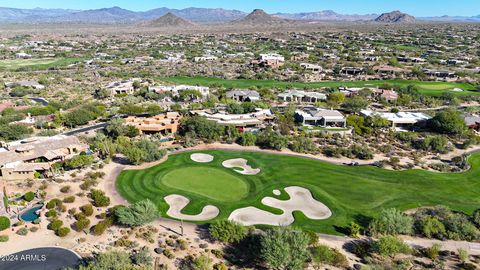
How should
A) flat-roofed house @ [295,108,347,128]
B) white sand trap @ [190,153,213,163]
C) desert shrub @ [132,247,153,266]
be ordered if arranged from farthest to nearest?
flat-roofed house @ [295,108,347,128], white sand trap @ [190,153,213,163], desert shrub @ [132,247,153,266]

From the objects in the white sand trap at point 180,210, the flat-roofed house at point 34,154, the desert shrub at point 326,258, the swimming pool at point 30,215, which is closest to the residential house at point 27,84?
the flat-roofed house at point 34,154

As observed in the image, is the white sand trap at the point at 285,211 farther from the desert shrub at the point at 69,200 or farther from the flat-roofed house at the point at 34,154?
the flat-roofed house at the point at 34,154

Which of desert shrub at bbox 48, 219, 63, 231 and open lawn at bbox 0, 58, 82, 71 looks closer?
desert shrub at bbox 48, 219, 63, 231

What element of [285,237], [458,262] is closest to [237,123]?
[285,237]

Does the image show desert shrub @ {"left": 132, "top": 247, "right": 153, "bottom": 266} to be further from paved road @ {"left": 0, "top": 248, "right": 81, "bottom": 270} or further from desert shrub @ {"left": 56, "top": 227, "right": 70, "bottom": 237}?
desert shrub @ {"left": 56, "top": 227, "right": 70, "bottom": 237}

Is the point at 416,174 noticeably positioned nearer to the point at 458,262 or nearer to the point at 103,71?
the point at 458,262

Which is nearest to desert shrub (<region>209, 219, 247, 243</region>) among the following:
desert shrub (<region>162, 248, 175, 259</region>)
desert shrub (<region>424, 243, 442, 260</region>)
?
desert shrub (<region>162, 248, 175, 259</region>)

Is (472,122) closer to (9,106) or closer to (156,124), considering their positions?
(156,124)

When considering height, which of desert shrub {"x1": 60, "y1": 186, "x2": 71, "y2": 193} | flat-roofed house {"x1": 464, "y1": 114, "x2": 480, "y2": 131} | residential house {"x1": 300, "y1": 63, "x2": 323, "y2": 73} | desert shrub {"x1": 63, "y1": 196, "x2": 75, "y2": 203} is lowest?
desert shrub {"x1": 63, "y1": 196, "x2": 75, "y2": 203}
